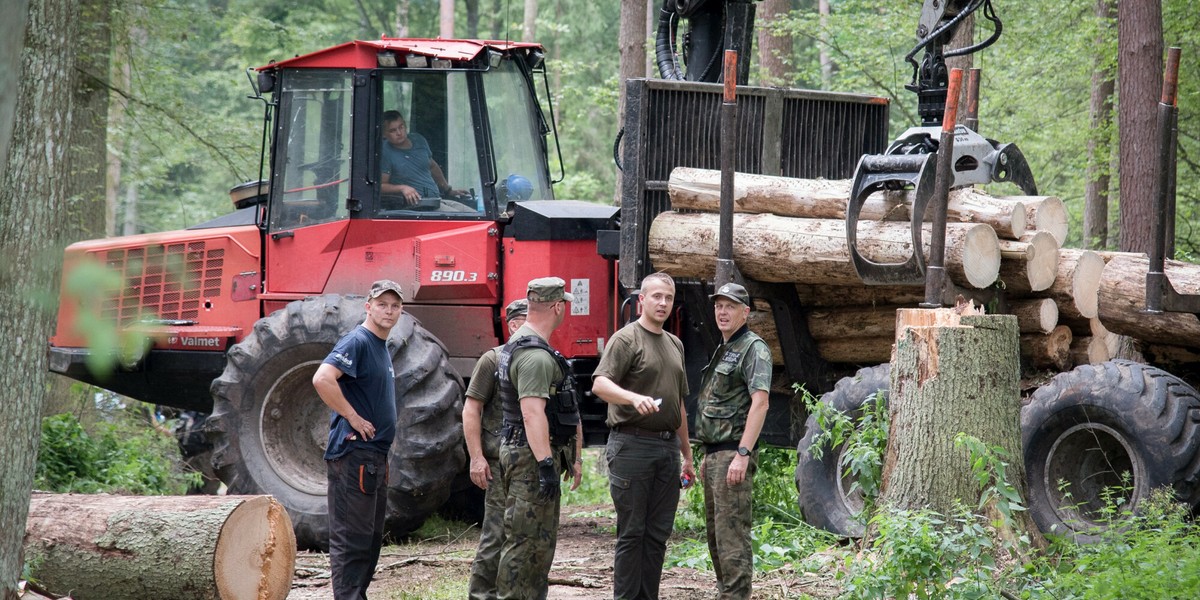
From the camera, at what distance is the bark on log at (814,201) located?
7.00 metres

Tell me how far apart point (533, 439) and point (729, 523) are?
1.08 metres

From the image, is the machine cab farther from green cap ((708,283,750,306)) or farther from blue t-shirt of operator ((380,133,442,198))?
green cap ((708,283,750,306))

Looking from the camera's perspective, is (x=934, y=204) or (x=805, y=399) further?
(x=805, y=399)

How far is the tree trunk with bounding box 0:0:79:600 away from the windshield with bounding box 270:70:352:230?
3.53 meters

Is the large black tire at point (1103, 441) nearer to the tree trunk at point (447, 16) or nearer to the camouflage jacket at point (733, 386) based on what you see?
the camouflage jacket at point (733, 386)

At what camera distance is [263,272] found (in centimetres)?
916

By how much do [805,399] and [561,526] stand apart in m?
3.06

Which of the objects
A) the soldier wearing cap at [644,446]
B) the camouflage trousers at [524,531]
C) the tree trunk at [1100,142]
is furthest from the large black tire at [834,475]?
the tree trunk at [1100,142]

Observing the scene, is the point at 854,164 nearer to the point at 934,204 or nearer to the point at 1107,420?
the point at 934,204

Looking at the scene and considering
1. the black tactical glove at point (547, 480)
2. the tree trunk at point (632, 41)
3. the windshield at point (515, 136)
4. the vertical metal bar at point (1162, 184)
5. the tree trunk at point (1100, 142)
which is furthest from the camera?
the tree trunk at point (632, 41)

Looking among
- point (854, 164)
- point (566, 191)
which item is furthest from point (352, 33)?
point (854, 164)

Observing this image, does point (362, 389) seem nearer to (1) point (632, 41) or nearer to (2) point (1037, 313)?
(2) point (1037, 313)

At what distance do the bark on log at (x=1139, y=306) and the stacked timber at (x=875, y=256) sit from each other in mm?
27

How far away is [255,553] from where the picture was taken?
6289 millimetres
